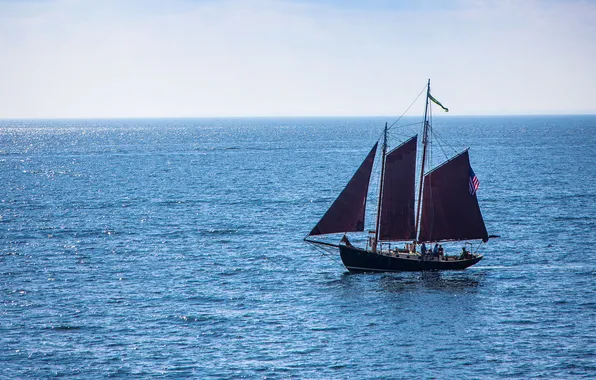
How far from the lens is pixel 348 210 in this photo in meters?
67.0

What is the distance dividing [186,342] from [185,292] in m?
12.2

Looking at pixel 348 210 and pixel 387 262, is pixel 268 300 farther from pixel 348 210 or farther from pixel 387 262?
pixel 387 262

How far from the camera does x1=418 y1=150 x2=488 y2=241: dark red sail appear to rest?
229 ft

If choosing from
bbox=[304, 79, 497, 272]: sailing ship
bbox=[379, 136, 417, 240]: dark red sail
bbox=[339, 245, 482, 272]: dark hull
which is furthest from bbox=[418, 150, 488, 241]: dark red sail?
bbox=[339, 245, 482, 272]: dark hull

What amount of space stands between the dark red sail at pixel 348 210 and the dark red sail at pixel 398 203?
3.73 meters

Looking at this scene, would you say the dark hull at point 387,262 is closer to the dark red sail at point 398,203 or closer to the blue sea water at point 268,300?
the blue sea water at point 268,300

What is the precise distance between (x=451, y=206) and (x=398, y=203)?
498 cm

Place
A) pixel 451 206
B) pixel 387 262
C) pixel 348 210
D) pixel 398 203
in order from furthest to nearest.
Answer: pixel 451 206 < pixel 398 203 < pixel 387 262 < pixel 348 210

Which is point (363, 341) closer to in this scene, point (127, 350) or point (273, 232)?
point (127, 350)

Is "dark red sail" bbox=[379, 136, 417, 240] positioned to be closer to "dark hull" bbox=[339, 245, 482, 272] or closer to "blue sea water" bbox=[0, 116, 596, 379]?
"dark hull" bbox=[339, 245, 482, 272]

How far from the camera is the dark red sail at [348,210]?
6625cm

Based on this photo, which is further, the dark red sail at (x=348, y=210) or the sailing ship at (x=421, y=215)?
the sailing ship at (x=421, y=215)

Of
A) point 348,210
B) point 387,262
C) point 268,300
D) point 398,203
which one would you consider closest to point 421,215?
point 398,203

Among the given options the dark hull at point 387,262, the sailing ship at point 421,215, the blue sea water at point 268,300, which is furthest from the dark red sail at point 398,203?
the blue sea water at point 268,300
